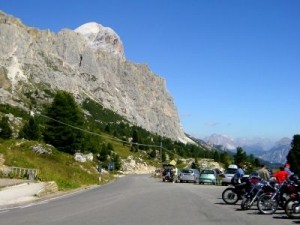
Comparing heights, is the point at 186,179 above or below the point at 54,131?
below

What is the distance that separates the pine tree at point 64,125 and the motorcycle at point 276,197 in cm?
6404

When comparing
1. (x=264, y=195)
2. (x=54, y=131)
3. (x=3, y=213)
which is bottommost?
(x=3, y=213)

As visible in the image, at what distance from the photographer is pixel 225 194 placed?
20.9 metres

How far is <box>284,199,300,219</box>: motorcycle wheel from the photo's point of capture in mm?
14898

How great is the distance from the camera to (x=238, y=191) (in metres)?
20.4

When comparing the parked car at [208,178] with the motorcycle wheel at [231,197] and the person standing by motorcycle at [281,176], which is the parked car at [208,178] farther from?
the person standing by motorcycle at [281,176]

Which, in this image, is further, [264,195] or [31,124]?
[31,124]

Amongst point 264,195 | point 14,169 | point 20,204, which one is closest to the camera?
point 264,195

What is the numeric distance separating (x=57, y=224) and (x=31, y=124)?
9664cm

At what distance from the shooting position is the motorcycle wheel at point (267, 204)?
1641 cm

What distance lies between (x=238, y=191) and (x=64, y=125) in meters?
63.7

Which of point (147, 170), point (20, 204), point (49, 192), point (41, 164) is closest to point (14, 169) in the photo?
point (41, 164)

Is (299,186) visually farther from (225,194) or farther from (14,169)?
(14,169)

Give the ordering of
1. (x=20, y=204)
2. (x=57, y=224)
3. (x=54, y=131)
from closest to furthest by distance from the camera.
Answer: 1. (x=57, y=224)
2. (x=20, y=204)
3. (x=54, y=131)
